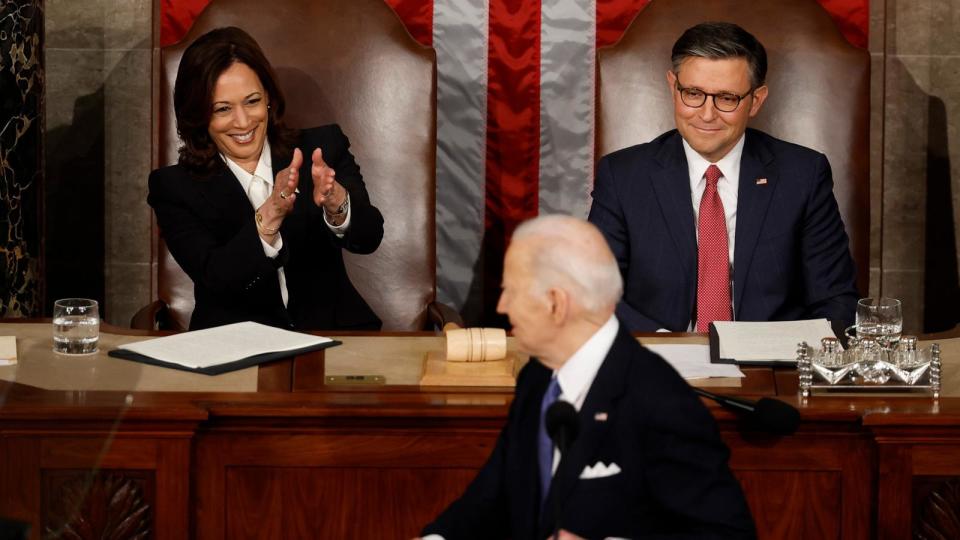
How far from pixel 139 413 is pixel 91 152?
235cm

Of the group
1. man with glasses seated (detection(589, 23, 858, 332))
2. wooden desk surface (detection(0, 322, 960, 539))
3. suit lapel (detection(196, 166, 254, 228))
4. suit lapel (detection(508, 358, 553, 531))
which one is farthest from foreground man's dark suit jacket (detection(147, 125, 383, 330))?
suit lapel (detection(508, 358, 553, 531))

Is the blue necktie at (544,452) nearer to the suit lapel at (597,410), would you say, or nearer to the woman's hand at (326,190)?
the suit lapel at (597,410)

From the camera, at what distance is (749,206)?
3684mm

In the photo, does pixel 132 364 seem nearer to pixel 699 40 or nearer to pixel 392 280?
pixel 392 280

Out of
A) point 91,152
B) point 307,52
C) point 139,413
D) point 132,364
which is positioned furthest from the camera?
point 91,152

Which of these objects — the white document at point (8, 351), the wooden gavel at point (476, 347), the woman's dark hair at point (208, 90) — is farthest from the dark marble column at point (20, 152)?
the wooden gavel at point (476, 347)

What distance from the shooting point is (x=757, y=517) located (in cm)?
269

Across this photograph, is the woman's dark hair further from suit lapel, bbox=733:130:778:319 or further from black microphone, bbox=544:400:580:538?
black microphone, bbox=544:400:580:538

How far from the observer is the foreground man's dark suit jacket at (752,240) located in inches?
144

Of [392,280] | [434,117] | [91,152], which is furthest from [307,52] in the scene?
[91,152]

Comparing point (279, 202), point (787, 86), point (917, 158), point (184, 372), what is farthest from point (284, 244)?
point (917, 158)

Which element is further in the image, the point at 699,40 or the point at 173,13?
the point at 173,13

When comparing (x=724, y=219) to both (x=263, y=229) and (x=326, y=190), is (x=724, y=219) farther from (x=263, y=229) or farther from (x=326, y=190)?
(x=263, y=229)

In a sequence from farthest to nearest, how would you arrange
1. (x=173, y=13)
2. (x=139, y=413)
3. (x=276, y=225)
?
(x=173, y=13)
(x=276, y=225)
(x=139, y=413)
